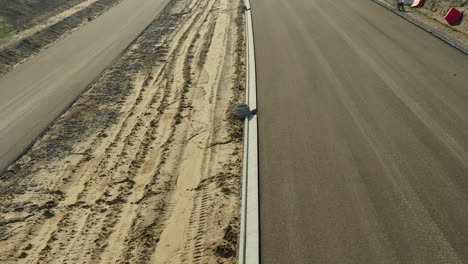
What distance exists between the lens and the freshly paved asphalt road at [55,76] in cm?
1272

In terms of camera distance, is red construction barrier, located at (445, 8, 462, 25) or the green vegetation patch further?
the green vegetation patch

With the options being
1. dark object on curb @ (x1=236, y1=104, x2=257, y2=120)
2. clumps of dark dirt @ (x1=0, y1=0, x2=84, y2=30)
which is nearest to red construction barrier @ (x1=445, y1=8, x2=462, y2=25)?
dark object on curb @ (x1=236, y1=104, x2=257, y2=120)

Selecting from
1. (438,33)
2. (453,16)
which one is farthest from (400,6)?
(438,33)

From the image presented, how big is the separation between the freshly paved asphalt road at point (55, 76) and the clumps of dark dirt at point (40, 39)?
750mm

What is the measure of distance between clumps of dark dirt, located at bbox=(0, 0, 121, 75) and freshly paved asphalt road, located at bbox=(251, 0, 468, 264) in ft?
38.2

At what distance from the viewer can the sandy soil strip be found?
7.32 meters

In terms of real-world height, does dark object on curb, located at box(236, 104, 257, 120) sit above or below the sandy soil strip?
above

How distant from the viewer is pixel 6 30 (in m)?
24.0

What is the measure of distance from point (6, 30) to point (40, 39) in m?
3.08

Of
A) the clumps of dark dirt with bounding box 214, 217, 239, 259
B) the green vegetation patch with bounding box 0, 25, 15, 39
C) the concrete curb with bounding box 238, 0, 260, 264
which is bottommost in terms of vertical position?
the green vegetation patch with bounding box 0, 25, 15, 39

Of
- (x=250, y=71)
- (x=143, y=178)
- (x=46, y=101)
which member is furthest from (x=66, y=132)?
(x=250, y=71)

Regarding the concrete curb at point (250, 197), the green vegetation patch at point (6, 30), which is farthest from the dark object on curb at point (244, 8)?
the green vegetation patch at point (6, 30)

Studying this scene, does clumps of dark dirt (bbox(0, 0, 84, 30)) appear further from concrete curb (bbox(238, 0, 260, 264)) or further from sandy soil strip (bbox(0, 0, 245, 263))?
concrete curb (bbox(238, 0, 260, 264))

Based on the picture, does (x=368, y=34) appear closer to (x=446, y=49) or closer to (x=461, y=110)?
(x=446, y=49)
